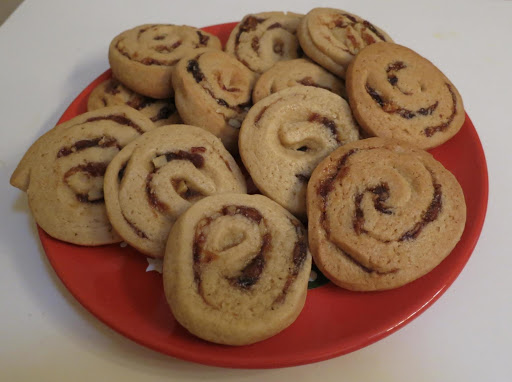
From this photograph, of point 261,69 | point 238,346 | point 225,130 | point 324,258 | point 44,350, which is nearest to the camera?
point 238,346

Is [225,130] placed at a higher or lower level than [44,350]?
higher

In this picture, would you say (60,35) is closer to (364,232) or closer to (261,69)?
(261,69)

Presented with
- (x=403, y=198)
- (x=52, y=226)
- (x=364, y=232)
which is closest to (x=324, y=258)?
(x=364, y=232)

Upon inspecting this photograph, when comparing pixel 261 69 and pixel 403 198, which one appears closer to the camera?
pixel 403 198

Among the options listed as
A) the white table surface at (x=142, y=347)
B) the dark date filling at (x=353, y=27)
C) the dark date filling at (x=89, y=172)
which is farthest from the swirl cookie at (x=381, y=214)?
the dark date filling at (x=89, y=172)

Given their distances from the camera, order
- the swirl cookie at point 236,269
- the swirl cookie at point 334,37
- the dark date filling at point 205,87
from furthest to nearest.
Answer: the swirl cookie at point 334,37, the dark date filling at point 205,87, the swirl cookie at point 236,269

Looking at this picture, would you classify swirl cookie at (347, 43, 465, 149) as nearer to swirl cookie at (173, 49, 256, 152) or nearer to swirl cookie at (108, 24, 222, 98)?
swirl cookie at (173, 49, 256, 152)

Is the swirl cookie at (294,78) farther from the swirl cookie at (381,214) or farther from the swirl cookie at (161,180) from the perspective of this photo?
the swirl cookie at (381,214)
